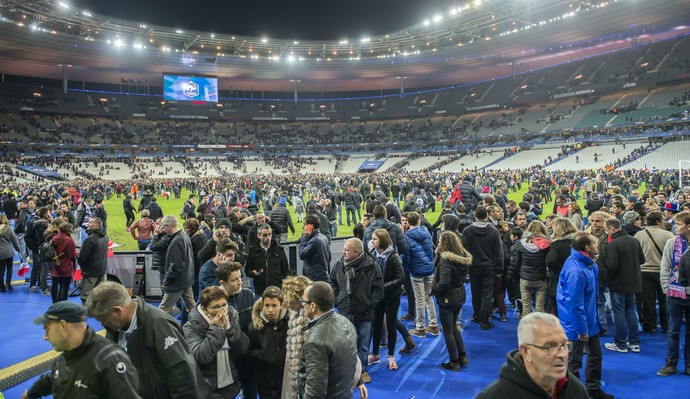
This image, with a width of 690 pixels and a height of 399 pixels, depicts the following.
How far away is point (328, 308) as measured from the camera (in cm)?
298

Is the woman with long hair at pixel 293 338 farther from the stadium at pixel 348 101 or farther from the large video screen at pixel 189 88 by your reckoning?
the large video screen at pixel 189 88

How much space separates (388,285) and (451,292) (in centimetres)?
76

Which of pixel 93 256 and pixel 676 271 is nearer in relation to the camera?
pixel 676 271

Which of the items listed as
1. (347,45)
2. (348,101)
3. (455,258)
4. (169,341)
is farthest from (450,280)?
(348,101)

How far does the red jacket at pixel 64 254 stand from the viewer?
6961 millimetres

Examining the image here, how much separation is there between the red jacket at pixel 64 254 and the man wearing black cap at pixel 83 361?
541cm

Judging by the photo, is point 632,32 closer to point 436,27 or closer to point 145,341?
point 436,27

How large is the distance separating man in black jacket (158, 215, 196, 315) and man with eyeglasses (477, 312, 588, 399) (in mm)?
4705

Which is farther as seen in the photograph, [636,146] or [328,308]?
[636,146]

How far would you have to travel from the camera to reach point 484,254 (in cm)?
622

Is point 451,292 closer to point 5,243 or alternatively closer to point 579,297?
point 579,297

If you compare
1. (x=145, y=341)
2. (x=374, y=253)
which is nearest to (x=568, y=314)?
(x=374, y=253)

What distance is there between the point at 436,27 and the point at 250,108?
117ft

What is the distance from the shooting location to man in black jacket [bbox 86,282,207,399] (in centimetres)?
256
